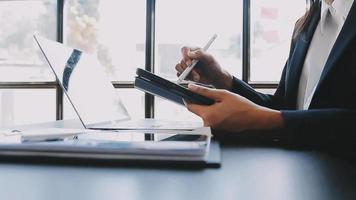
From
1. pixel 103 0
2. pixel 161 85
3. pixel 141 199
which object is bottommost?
pixel 141 199

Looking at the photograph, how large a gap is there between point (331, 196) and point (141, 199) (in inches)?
7.2

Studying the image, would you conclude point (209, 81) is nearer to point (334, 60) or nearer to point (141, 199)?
point (334, 60)

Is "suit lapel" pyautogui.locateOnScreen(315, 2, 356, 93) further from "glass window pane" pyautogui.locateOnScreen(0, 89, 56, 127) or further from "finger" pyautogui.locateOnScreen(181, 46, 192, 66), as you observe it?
"glass window pane" pyautogui.locateOnScreen(0, 89, 56, 127)

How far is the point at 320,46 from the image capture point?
1111 mm

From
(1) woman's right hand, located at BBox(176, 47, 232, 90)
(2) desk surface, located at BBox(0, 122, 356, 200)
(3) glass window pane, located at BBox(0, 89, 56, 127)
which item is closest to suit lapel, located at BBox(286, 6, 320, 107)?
(1) woman's right hand, located at BBox(176, 47, 232, 90)

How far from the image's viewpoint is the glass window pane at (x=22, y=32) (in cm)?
351

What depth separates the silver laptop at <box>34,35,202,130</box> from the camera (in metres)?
0.83

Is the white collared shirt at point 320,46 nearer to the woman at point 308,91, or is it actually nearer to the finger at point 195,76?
the woman at point 308,91

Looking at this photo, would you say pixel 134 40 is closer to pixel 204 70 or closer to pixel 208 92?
pixel 204 70

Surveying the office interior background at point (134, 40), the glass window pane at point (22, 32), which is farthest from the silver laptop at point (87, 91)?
the glass window pane at point (22, 32)

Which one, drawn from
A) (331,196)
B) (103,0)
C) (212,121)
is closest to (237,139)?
(212,121)

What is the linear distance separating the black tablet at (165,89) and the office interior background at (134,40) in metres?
2.45

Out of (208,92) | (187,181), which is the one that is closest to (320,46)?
(208,92)

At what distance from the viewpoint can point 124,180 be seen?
1.37ft
